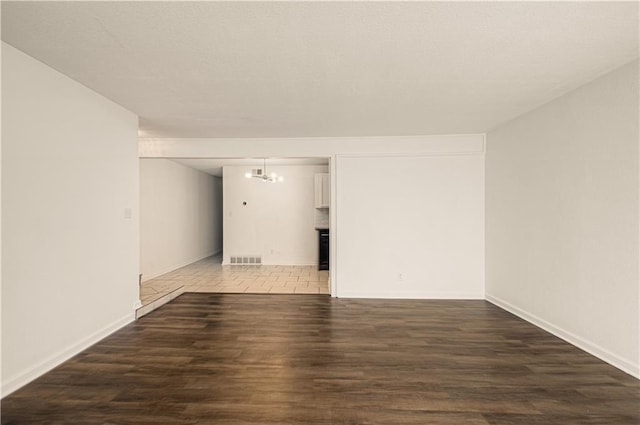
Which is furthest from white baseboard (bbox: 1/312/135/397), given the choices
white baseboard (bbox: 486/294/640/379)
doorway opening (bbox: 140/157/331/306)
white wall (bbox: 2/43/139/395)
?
white baseboard (bbox: 486/294/640/379)

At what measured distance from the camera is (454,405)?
204 centimetres

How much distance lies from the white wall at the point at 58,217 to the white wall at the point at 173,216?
2721mm

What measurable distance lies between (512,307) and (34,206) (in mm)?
5152

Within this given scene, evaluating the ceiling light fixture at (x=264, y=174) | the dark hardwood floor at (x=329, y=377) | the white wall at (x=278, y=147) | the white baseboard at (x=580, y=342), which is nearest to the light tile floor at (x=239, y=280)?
the dark hardwood floor at (x=329, y=377)

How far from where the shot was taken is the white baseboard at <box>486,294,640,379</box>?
2.42m

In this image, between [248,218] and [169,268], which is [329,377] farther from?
[248,218]

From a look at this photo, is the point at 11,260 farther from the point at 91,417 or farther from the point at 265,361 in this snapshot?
the point at 265,361

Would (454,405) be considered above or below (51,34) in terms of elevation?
below

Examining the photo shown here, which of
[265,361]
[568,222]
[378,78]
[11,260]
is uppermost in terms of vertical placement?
[378,78]

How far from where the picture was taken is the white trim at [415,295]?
462 centimetres

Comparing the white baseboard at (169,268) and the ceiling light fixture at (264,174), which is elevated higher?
the ceiling light fixture at (264,174)

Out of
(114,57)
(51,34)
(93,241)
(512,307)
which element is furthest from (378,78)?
(512,307)

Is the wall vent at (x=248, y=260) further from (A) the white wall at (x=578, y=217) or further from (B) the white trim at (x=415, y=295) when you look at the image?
(A) the white wall at (x=578, y=217)

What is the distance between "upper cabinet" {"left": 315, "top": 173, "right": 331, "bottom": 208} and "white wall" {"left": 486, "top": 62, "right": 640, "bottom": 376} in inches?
157
